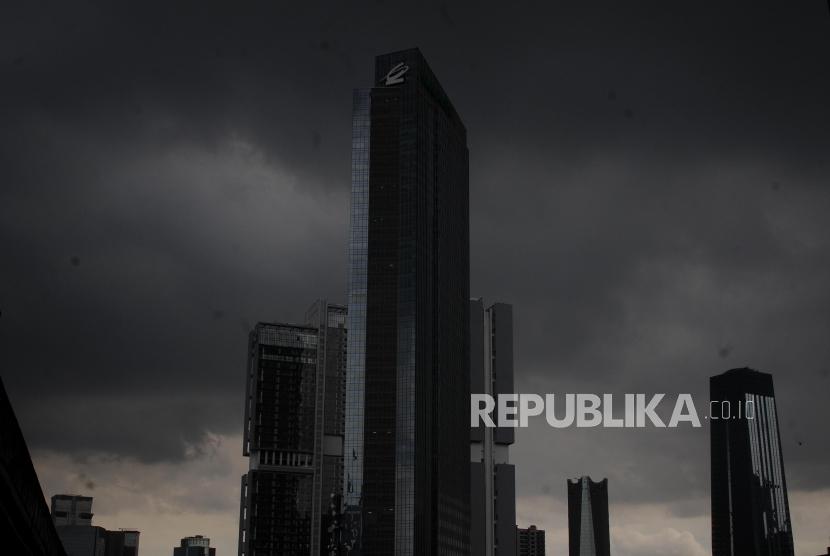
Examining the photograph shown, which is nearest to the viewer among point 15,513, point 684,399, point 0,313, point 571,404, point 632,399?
point 0,313

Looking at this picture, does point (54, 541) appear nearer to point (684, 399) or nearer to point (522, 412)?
point (522, 412)

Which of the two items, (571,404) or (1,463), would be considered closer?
(1,463)

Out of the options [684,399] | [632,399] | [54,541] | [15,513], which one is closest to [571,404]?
[632,399]

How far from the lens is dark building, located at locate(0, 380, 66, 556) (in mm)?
38125

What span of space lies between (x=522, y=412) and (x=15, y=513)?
117787 mm

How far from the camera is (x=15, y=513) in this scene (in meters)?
42.9

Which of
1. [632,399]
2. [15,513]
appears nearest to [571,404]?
[632,399]

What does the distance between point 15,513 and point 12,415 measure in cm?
567

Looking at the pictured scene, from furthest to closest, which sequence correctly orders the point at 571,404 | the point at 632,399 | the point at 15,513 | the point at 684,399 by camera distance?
the point at 684,399 < the point at 632,399 < the point at 571,404 < the point at 15,513

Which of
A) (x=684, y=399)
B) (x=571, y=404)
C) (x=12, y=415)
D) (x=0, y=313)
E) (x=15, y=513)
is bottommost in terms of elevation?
(x=15, y=513)

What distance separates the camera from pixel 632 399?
150 meters

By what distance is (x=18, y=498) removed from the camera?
41625 millimetres

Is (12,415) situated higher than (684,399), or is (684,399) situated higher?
(684,399)

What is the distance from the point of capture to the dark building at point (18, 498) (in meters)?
38.1
